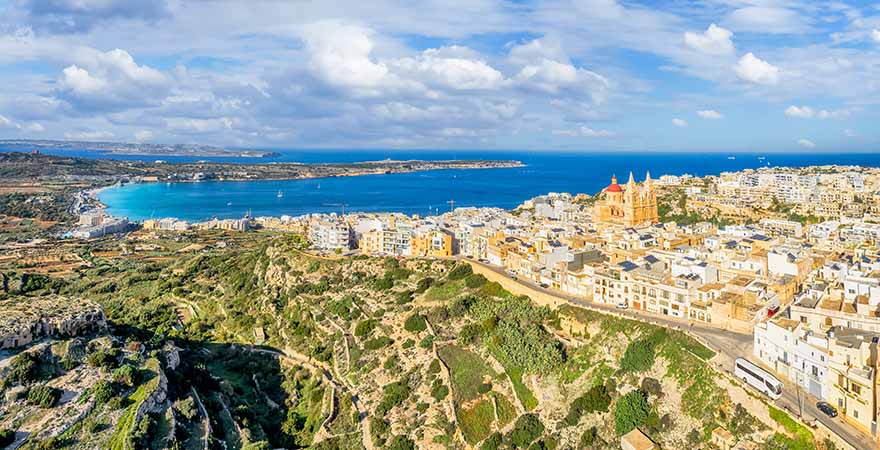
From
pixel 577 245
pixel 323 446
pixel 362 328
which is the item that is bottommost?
pixel 323 446

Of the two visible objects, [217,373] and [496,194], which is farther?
[496,194]

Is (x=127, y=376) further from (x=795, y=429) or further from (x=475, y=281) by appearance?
(x=795, y=429)

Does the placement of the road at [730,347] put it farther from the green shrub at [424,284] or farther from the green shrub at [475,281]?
the green shrub at [424,284]

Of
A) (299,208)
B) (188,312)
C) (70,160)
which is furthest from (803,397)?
(70,160)

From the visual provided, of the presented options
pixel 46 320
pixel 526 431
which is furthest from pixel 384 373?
pixel 46 320

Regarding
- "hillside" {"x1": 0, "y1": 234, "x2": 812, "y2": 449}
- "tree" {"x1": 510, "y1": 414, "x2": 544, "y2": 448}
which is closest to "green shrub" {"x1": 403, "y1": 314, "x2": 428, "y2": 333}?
"hillside" {"x1": 0, "y1": 234, "x2": 812, "y2": 449}

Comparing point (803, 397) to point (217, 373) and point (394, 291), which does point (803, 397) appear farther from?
point (217, 373)

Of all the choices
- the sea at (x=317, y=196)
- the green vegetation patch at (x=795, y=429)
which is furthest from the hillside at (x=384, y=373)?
the sea at (x=317, y=196)
